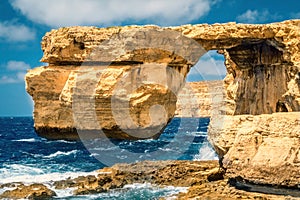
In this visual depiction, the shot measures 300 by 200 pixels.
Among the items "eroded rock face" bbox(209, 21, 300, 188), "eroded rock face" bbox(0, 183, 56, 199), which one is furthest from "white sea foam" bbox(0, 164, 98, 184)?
"eroded rock face" bbox(209, 21, 300, 188)

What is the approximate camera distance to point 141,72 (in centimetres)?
2514

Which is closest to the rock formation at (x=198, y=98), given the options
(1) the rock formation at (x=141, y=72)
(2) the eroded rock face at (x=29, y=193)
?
(1) the rock formation at (x=141, y=72)

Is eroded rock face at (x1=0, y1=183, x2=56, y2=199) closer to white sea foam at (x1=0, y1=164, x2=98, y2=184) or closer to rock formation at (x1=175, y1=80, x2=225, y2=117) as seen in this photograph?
white sea foam at (x1=0, y1=164, x2=98, y2=184)

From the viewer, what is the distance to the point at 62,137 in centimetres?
3144

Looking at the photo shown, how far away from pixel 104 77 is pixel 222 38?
6860 mm

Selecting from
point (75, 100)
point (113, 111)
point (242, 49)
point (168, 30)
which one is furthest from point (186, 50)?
point (75, 100)

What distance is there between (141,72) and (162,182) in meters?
8.83

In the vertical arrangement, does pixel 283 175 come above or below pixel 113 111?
below

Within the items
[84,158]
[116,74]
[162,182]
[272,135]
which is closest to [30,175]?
[84,158]

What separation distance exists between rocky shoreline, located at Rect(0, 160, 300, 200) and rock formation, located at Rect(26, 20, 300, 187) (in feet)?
17.3

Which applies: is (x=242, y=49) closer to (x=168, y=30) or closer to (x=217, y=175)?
(x=168, y=30)

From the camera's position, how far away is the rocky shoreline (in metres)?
14.0

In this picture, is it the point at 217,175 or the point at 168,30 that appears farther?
the point at 168,30

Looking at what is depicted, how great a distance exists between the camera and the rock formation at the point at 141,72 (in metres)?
22.8
